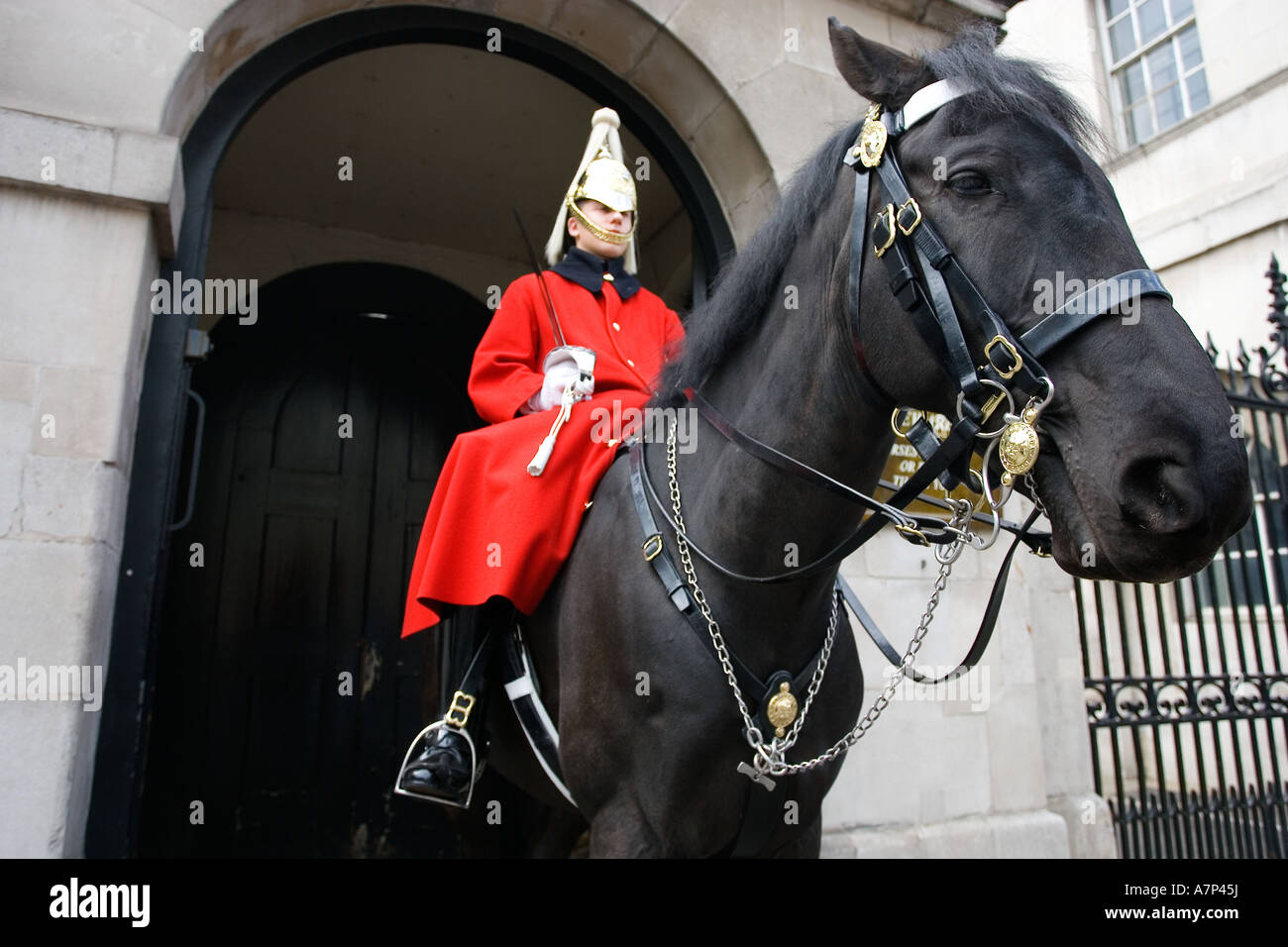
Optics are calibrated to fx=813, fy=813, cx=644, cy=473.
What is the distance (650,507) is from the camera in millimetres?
2119

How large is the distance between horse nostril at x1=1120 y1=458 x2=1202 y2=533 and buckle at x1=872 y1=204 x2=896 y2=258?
0.62 m

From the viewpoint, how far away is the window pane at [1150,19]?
37.9ft

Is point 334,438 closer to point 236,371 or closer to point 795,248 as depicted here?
point 236,371

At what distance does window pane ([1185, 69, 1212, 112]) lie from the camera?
1096 centimetres

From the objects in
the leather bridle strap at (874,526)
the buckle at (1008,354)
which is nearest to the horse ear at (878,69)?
the buckle at (1008,354)

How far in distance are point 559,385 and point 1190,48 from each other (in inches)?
506

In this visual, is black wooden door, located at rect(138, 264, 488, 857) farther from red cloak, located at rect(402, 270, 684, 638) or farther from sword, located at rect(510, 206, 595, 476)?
sword, located at rect(510, 206, 595, 476)

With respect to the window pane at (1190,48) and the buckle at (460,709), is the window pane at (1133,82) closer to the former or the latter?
the window pane at (1190,48)

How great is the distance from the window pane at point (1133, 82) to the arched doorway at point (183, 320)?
438 inches

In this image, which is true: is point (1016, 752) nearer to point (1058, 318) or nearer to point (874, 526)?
point (874, 526)

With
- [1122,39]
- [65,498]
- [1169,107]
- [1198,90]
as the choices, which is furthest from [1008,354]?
[1122,39]

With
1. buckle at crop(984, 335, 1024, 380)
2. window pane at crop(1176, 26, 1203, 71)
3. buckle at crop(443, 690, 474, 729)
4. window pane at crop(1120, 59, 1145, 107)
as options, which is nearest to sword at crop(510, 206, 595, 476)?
buckle at crop(443, 690, 474, 729)

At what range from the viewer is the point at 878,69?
179 centimetres
